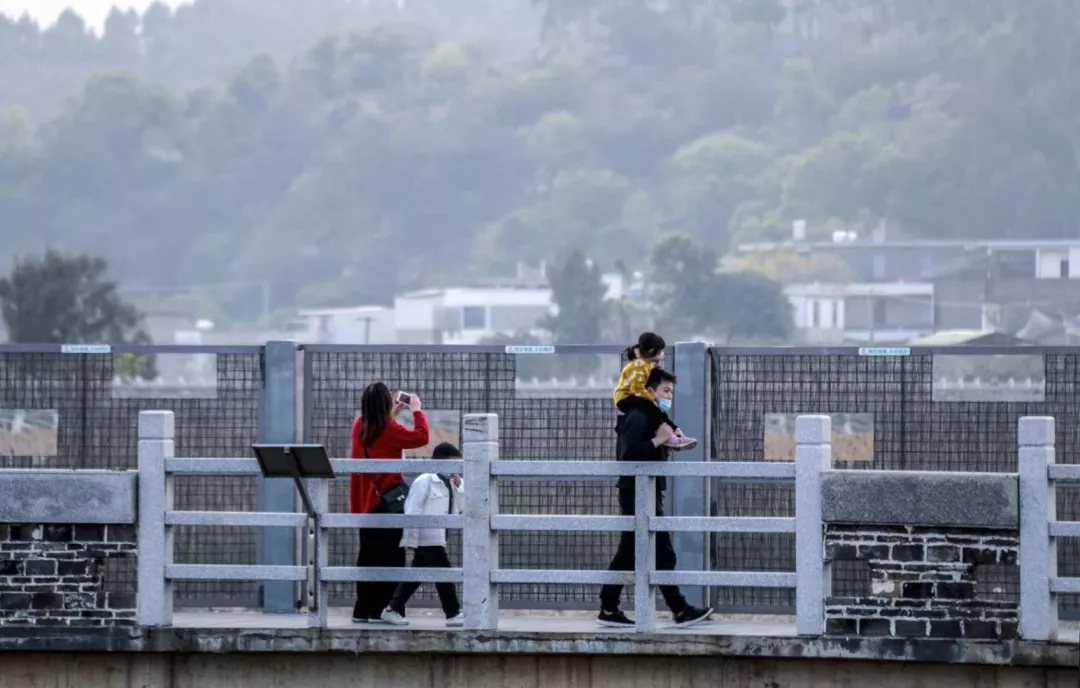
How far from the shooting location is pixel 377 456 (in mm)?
12594

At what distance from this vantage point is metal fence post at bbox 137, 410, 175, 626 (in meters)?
12.1

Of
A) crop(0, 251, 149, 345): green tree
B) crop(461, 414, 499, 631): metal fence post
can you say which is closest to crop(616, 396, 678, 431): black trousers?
crop(461, 414, 499, 631): metal fence post

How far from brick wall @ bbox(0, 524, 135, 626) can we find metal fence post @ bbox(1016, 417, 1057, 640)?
5.25 metres

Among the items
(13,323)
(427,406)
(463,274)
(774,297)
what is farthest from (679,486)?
(463,274)

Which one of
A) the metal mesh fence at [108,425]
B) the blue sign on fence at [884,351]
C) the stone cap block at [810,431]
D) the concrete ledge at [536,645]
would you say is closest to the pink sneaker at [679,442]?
the stone cap block at [810,431]

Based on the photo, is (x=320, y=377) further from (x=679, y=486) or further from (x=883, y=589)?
(x=883, y=589)

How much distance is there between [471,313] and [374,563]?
153 metres

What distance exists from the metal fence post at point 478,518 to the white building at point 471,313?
14600 centimetres

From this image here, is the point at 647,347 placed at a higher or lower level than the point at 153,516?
higher

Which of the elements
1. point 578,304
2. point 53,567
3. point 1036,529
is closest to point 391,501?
point 53,567

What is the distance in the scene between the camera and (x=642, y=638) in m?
11.7

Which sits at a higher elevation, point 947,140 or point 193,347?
point 947,140

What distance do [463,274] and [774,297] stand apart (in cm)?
5213

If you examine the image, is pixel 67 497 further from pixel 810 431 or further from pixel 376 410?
pixel 810 431
